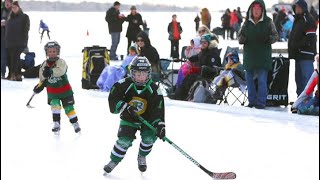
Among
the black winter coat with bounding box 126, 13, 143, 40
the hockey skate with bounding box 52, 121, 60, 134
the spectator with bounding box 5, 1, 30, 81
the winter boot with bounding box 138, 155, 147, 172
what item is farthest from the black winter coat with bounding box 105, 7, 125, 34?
the winter boot with bounding box 138, 155, 147, 172

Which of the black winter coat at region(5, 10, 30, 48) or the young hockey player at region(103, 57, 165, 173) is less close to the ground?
the black winter coat at region(5, 10, 30, 48)

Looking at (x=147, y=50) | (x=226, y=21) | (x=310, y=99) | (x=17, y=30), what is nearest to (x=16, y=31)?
(x=17, y=30)

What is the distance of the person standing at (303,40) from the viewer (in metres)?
8.32

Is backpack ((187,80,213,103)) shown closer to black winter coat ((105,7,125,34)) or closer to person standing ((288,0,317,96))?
person standing ((288,0,317,96))

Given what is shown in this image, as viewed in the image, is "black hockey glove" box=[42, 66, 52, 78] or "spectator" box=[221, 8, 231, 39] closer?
"black hockey glove" box=[42, 66, 52, 78]

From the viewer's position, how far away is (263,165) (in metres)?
5.62

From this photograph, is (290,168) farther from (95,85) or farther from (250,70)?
(95,85)

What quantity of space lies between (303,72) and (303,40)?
1.40ft

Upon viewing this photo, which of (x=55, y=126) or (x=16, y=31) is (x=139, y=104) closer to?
(x=55, y=126)

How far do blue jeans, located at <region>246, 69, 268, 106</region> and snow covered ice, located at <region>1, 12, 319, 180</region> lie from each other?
213 mm

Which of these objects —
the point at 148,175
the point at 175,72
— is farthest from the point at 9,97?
the point at 148,175

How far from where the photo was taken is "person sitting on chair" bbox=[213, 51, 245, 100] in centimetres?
879

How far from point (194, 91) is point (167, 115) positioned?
749mm

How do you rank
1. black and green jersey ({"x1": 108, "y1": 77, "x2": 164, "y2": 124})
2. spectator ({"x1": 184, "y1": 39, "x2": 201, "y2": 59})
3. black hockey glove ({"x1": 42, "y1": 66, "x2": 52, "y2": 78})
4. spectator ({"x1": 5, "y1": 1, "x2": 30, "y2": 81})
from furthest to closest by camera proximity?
spectator ({"x1": 5, "y1": 1, "x2": 30, "y2": 81}) → spectator ({"x1": 184, "y1": 39, "x2": 201, "y2": 59}) → black hockey glove ({"x1": 42, "y1": 66, "x2": 52, "y2": 78}) → black and green jersey ({"x1": 108, "y1": 77, "x2": 164, "y2": 124})
